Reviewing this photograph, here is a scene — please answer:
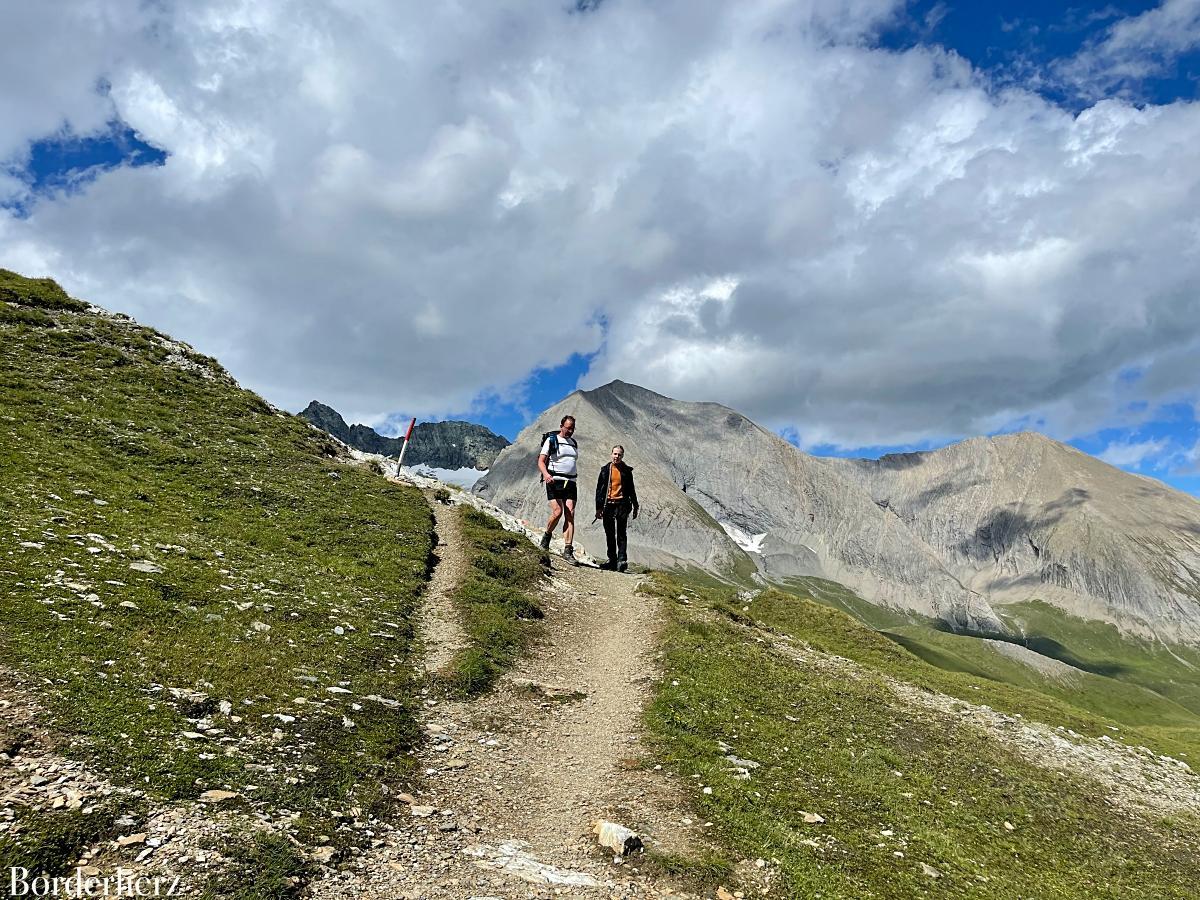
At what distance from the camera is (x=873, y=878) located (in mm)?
9141

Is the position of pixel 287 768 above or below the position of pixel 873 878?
above

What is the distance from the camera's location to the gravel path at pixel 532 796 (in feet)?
25.5

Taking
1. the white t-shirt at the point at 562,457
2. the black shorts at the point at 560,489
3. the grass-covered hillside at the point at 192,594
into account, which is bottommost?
the grass-covered hillside at the point at 192,594

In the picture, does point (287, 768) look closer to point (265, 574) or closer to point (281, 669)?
point (281, 669)

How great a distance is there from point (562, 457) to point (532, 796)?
54.9 feet

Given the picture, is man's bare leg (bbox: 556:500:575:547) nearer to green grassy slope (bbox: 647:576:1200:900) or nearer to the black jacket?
the black jacket

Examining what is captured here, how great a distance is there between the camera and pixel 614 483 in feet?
89.1

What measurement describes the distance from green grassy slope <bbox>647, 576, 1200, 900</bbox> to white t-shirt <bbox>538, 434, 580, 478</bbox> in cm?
873

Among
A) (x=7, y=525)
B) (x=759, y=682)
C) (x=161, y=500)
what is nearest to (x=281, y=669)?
(x=7, y=525)

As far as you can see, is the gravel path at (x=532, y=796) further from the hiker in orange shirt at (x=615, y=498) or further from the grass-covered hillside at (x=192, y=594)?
the hiker in orange shirt at (x=615, y=498)

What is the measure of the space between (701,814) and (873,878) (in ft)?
8.45

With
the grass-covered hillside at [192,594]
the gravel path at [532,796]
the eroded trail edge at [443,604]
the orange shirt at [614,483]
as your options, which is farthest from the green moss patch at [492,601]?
the orange shirt at [614,483]

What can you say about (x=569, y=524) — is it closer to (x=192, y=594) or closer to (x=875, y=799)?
(x=192, y=594)

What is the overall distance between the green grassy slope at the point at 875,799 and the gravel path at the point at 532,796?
854mm
